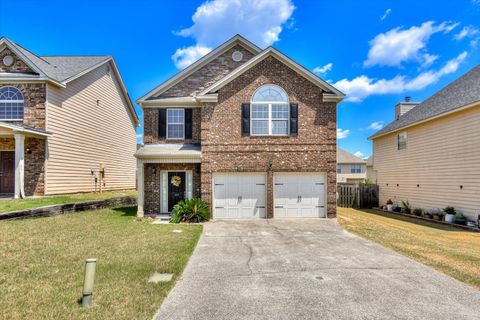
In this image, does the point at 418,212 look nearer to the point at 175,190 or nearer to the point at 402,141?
the point at 402,141

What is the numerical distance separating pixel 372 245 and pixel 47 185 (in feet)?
51.5

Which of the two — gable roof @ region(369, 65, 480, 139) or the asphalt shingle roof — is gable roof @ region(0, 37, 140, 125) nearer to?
the asphalt shingle roof

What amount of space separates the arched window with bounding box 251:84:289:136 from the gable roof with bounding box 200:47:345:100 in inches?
48.9

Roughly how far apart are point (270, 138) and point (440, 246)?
762 centimetres

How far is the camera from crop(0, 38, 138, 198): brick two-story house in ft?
45.7

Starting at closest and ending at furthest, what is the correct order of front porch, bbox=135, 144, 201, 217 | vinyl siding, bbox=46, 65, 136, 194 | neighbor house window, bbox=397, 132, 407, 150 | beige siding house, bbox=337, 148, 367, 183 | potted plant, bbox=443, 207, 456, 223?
1. potted plant, bbox=443, 207, 456, 223
2. front porch, bbox=135, 144, 201, 217
3. vinyl siding, bbox=46, 65, 136, 194
4. neighbor house window, bbox=397, 132, 407, 150
5. beige siding house, bbox=337, 148, 367, 183

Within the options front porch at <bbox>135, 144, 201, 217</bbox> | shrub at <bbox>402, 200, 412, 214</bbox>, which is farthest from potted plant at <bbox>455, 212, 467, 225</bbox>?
front porch at <bbox>135, 144, 201, 217</bbox>

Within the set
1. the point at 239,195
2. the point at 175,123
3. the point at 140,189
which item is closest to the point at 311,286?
the point at 239,195

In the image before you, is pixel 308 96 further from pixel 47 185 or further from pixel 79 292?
pixel 47 185

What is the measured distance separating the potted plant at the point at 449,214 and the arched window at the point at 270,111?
921 cm

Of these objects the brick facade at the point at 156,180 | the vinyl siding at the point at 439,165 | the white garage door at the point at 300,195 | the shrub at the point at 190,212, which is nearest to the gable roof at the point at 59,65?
the brick facade at the point at 156,180

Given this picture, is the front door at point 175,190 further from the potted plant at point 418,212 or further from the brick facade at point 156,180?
the potted plant at point 418,212

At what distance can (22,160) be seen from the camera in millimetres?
13359

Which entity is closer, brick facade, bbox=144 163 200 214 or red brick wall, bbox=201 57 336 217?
red brick wall, bbox=201 57 336 217
